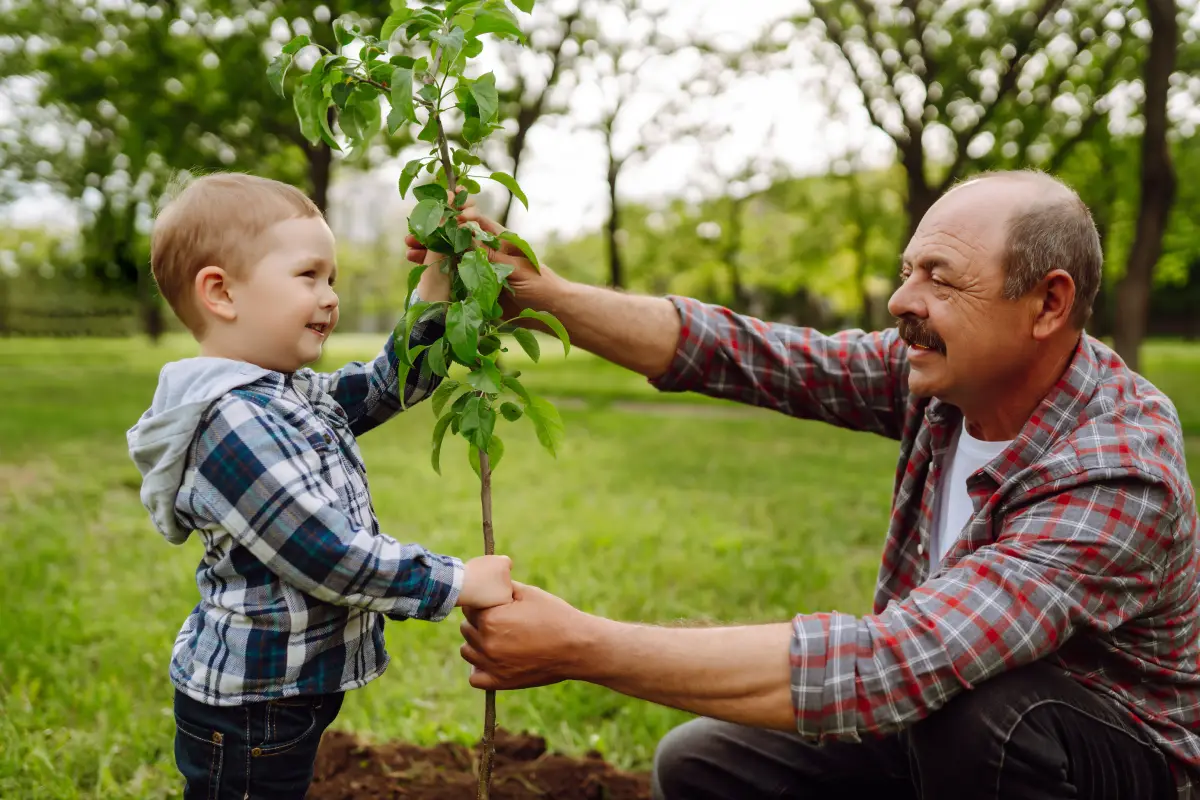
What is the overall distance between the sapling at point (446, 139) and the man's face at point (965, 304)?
967 millimetres

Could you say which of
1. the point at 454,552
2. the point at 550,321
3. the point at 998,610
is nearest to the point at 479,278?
the point at 550,321

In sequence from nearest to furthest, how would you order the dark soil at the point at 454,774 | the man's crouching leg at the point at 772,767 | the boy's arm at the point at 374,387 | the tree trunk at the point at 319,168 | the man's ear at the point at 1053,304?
the man's ear at the point at 1053,304 < the boy's arm at the point at 374,387 < the man's crouching leg at the point at 772,767 < the dark soil at the point at 454,774 < the tree trunk at the point at 319,168

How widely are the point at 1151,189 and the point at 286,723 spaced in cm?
1254

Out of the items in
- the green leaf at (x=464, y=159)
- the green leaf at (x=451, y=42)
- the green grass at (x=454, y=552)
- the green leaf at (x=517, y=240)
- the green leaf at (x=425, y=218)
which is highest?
the green leaf at (x=451, y=42)

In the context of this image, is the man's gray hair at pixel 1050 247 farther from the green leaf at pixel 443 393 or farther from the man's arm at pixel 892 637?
the green leaf at pixel 443 393

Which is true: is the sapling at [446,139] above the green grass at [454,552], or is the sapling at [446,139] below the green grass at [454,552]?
above

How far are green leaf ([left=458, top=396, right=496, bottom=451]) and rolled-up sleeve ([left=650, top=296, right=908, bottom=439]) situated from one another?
3.49ft

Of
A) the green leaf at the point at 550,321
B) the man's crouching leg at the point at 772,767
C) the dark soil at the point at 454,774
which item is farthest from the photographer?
the dark soil at the point at 454,774

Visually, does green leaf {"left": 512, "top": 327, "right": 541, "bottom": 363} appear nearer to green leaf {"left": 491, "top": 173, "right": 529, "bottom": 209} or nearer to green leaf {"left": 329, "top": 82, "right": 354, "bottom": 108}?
green leaf {"left": 491, "top": 173, "right": 529, "bottom": 209}

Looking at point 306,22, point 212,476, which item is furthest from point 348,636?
point 306,22

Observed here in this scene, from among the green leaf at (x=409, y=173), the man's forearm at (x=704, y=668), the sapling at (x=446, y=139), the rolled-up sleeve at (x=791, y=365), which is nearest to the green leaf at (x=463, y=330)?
the sapling at (x=446, y=139)

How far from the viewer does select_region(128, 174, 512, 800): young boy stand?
1.95 m

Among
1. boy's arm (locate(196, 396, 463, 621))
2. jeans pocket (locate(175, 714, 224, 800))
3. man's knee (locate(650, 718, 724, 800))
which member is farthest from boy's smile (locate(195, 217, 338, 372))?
man's knee (locate(650, 718, 724, 800))

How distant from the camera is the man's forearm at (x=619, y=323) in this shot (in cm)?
274
